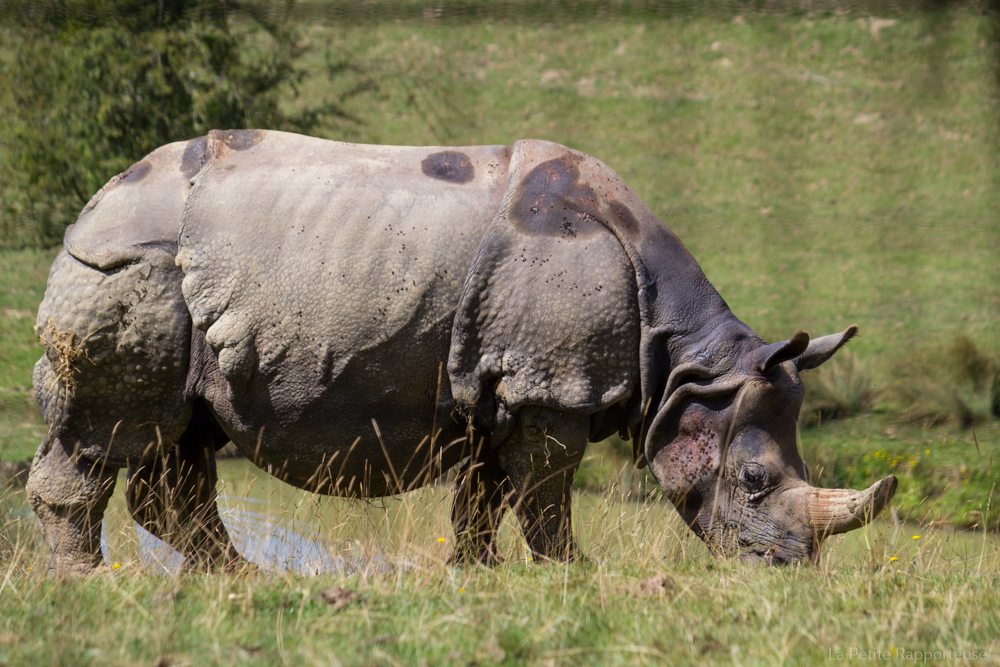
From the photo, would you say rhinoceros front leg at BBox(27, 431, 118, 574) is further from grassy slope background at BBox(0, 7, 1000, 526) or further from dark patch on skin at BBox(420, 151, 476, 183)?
grassy slope background at BBox(0, 7, 1000, 526)

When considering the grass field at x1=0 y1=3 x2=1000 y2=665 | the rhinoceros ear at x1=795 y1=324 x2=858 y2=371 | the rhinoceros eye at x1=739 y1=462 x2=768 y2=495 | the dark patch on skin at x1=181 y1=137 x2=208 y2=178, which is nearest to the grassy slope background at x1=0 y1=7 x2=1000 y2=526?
the grass field at x1=0 y1=3 x2=1000 y2=665

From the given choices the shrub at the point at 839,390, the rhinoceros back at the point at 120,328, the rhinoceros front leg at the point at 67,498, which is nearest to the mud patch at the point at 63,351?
the rhinoceros back at the point at 120,328

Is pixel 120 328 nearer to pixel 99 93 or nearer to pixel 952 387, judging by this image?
pixel 99 93

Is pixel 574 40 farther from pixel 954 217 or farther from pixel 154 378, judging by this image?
pixel 154 378

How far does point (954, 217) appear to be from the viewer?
1680 centimetres

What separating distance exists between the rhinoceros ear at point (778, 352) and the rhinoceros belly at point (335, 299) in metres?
1.48

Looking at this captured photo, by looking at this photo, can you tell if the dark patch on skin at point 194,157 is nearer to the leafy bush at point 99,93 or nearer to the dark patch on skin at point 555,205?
the dark patch on skin at point 555,205

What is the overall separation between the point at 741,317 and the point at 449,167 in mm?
9712

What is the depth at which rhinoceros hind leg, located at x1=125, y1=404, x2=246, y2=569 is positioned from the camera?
5141mm

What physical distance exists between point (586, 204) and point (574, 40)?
1767 cm

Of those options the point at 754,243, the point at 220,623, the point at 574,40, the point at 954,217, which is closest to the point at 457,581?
the point at 220,623

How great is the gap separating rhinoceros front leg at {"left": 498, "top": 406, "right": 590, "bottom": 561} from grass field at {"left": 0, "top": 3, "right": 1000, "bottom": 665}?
0.28m

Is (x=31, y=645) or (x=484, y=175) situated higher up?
(x=484, y=175)

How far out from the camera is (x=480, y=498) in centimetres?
515
